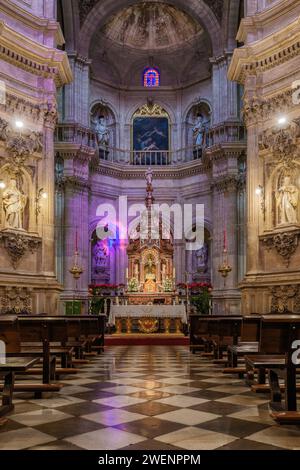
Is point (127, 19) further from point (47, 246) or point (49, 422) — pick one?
point (49, 422)

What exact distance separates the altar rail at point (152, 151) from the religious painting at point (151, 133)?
399mm

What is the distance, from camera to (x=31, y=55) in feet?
49.1

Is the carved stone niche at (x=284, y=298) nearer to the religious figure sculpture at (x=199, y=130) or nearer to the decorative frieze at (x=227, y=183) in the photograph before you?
the decorative frieze at (x=227, y=183)

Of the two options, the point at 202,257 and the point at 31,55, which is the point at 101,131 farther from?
the point at 31,55

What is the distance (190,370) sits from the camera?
815 centimetres

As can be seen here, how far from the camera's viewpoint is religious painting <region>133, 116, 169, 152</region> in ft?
90.4

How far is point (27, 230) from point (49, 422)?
1077cm

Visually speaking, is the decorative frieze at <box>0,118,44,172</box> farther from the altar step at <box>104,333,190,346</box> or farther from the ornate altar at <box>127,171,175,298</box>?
the ornate altar at <box>127,171,175,298</box>

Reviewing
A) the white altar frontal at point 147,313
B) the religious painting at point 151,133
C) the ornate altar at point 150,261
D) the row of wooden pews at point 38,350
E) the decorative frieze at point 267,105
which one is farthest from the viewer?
the religious painting at point 151,133

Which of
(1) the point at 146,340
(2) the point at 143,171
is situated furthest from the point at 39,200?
(2) the point at 143,171

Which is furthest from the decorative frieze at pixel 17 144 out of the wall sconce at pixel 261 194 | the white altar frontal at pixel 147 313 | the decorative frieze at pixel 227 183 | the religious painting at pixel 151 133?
the religious painting at pixel 151 133

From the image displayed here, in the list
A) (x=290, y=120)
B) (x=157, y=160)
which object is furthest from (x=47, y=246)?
(x=157, y=160)

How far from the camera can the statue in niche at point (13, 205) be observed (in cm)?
1390

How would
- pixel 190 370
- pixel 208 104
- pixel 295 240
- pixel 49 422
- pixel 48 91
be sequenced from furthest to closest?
1. pixel 208 104
2. pixel 48 91
3. pixel 295 240
4. pixel 190 370
5. pixel 49 422
